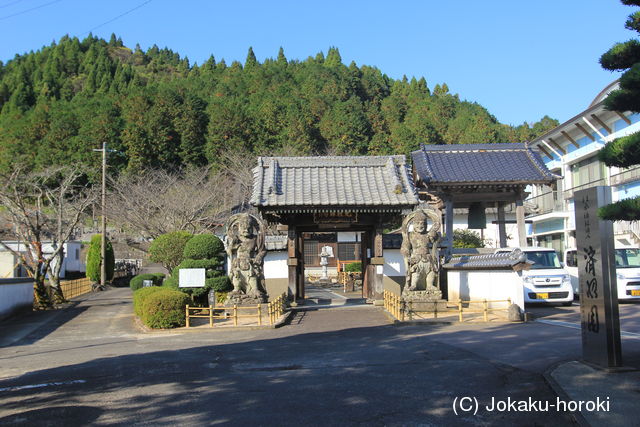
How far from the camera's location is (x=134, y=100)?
53.9m

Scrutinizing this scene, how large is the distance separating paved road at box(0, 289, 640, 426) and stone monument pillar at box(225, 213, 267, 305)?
387cm

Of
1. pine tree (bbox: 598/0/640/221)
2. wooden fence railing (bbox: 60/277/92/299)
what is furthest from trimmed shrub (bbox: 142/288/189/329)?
wooden fence railing (bbox: 60/277/92/299)

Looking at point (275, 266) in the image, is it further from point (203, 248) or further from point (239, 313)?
point (239, 313)

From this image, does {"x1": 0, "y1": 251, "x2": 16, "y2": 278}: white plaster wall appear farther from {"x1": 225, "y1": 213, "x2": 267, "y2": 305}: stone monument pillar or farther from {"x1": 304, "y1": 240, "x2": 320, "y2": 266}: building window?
{"x1": 225, "y1": 213, "x2": 267, "y2": 305}: stone monument pillar

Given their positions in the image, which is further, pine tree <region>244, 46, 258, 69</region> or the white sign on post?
pine tree <region>244, 46, 258, 69</region>

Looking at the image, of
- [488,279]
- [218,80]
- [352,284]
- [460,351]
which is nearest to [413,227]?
[488,279]

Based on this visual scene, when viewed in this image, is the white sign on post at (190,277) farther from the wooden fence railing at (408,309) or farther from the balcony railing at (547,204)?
the balcony railing at (547,204)

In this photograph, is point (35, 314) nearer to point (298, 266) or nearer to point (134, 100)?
point (298, 266)

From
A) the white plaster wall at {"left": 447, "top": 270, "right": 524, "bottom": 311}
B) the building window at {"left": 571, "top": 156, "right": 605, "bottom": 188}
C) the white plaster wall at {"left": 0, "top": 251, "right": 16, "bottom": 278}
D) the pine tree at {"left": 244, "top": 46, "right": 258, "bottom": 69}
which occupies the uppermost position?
the pine tree at {"left": 244, "top": 46, "right": 258, "bottom": 69}

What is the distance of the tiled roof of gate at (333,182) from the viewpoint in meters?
19.1

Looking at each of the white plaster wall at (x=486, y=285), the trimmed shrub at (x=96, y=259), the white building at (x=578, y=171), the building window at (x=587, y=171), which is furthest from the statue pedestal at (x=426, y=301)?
the trimmed shrub at (x=96, y=259)

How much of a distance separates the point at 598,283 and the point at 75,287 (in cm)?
2810

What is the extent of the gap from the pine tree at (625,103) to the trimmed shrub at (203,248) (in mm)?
15175

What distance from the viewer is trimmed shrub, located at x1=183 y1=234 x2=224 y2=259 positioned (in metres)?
19.9
